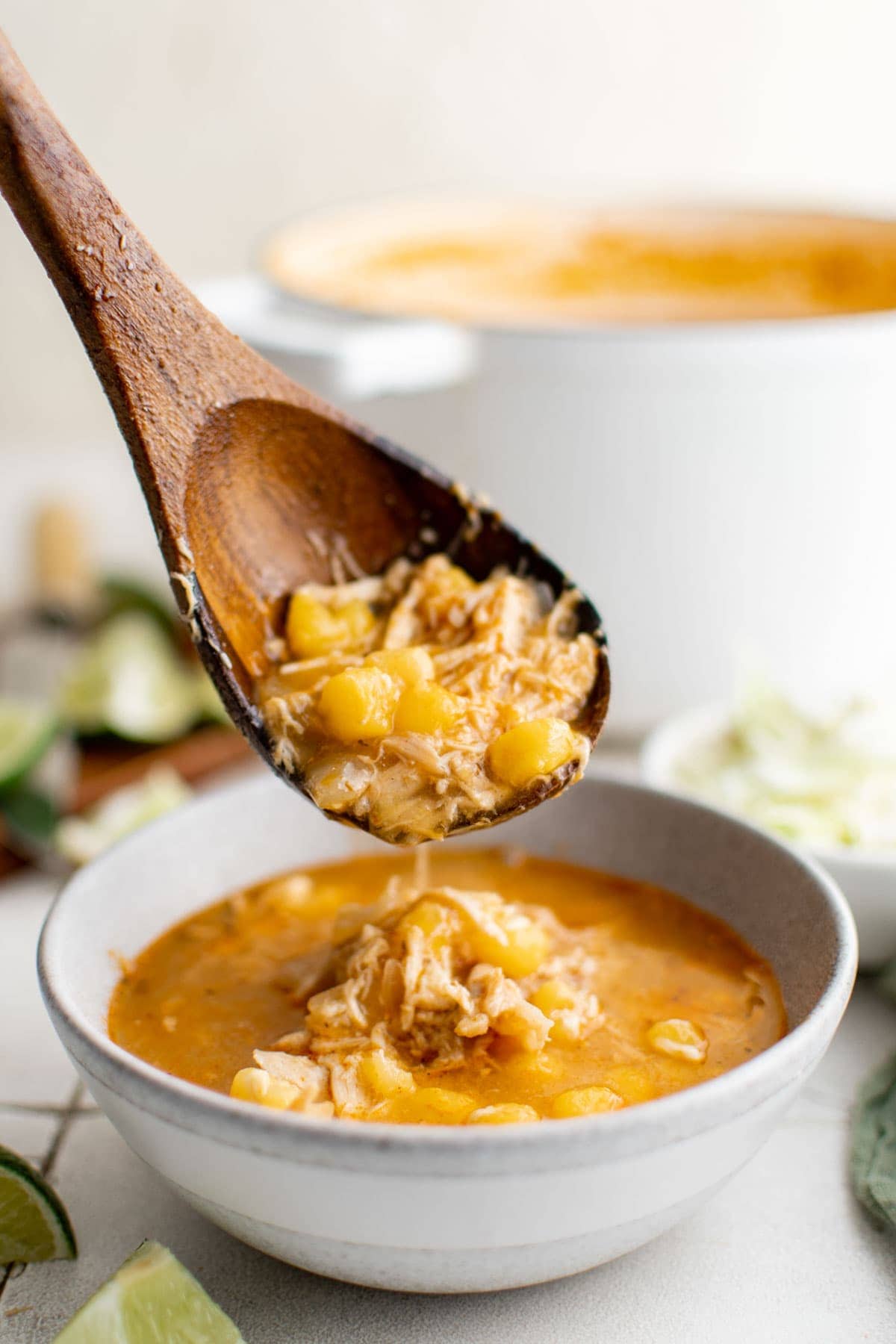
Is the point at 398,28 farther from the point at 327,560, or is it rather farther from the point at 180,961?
the point at 180,961

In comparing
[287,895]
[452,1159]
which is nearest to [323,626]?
[287,895]

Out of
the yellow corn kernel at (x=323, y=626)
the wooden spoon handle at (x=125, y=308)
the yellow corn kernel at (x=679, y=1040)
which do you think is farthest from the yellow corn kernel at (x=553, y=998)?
the wooden spoon handle at (x=125, y=308)

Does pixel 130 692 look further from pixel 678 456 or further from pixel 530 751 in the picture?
pixel 530 751

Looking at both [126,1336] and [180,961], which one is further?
[180,961]

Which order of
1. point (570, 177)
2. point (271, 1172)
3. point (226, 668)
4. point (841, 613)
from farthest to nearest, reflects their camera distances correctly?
1. point (570, 177)
2. point (841, 613)
3. point (226, 668)
4. point (271, 1172)

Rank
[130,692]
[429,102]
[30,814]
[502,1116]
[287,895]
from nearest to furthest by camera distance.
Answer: [502,1116] → [287,895] → [30,814] → [130,692] → [429,102]

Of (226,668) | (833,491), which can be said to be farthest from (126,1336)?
(833,491)

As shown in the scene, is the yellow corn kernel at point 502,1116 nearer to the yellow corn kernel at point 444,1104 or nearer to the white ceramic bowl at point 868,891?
the yellow corn kernel at point 444,1104

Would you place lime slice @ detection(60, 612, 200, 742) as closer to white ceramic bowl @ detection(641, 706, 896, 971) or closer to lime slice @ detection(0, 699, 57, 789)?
lime slice @ detection(0, 699, 57, 789)
